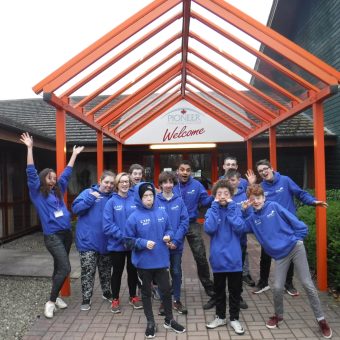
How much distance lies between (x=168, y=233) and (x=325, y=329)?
69.4 inches

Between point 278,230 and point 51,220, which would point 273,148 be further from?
point 51,220

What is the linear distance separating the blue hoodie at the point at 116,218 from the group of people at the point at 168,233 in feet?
0.04

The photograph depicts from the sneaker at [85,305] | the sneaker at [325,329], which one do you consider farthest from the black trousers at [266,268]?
the sneaker at [85,305]

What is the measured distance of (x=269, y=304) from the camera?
4633 millimetres

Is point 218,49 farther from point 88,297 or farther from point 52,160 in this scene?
point 52,160

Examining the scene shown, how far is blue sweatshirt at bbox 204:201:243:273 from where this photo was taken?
3.85 m

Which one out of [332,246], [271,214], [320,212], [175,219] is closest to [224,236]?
[271,214]

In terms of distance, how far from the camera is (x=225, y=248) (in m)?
3.88

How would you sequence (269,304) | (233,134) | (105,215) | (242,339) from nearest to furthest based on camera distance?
(242,339) → (105,215) → (269,304) → (233,134)

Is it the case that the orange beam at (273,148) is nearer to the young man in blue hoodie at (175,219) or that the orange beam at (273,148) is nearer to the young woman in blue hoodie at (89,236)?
the young man in blue hoodie at (175,219)

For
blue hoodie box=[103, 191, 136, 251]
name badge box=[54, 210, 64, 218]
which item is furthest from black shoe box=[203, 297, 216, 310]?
name badge box=[54, 210, 64, 218]

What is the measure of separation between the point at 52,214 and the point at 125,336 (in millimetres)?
1586

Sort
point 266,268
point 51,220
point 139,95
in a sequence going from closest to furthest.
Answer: point 51,220 → point 266,268 → point 139,95

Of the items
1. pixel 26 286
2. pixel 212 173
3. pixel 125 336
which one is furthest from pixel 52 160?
pixel 125 336
